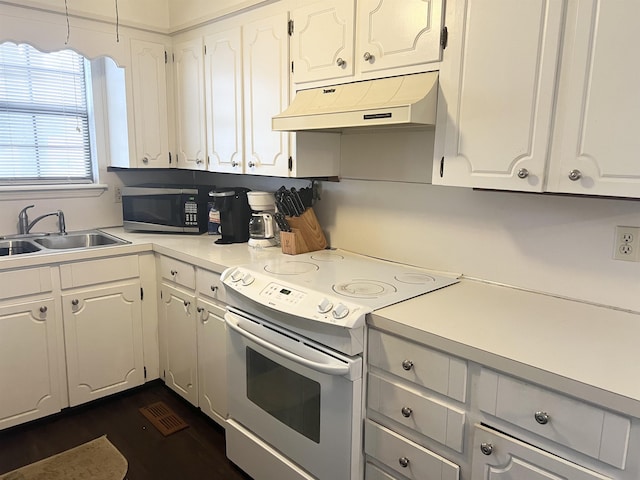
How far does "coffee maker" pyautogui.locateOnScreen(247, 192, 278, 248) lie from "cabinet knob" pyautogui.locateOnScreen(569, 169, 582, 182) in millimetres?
1578

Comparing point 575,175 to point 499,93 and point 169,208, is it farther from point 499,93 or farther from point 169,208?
point 169,208

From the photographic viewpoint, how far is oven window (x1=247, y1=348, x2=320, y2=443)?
1.75m

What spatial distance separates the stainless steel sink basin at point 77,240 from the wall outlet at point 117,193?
1.01 feet

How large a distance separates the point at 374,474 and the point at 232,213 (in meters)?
1.63

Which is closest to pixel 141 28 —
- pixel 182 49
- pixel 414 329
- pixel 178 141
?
pixel 182 49

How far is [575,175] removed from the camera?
141 centimetres

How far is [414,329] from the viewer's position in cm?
147

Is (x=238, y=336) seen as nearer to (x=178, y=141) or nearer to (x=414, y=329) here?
(x=414, y=329)

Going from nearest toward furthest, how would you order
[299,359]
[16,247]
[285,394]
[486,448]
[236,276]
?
1. [486,448]
2. [299,359]
3. [285,394]
4. [236,276]
5. [16,247]

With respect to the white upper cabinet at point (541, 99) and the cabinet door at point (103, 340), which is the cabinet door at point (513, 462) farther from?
the cabinet door at point (103, 340)

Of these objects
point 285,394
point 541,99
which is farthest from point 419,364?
point 541,99

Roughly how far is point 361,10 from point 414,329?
4.37 feet

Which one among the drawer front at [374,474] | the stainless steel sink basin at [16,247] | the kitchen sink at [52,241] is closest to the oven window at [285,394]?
the drawer front at [374,474]

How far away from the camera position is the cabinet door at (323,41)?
1998 mm
